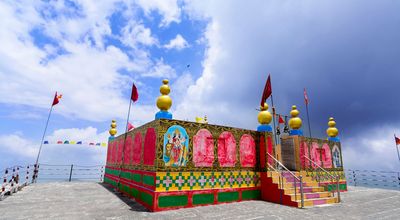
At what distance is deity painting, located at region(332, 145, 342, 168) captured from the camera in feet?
51.4

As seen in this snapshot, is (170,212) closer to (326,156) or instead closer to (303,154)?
(303,154)

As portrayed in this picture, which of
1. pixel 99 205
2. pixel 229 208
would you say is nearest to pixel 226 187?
pixel 229 208

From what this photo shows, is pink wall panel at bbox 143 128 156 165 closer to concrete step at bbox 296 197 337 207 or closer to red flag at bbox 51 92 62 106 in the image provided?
concrete step at bbox 296 197 337 207

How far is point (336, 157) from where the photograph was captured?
1591 cm

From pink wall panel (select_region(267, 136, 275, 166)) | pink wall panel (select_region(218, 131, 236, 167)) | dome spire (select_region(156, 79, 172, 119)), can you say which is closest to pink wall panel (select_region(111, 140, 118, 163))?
dome spire (select_region(156, 79, 172, 119))

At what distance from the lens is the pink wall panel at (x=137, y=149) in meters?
10.2

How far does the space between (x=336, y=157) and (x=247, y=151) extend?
9.17 metres

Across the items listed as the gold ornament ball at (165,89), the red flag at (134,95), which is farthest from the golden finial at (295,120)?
the red flag at (134,95)

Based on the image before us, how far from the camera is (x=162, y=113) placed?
9.26m

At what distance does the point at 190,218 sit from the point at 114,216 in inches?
90.1

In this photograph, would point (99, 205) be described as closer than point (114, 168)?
Yes

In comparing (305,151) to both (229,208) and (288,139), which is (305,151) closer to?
(288,139)

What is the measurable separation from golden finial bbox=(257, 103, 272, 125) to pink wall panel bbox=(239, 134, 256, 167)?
109 centimetres

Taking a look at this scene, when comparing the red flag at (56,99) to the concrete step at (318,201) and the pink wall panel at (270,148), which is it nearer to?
the pink wall panel at (270,148)
